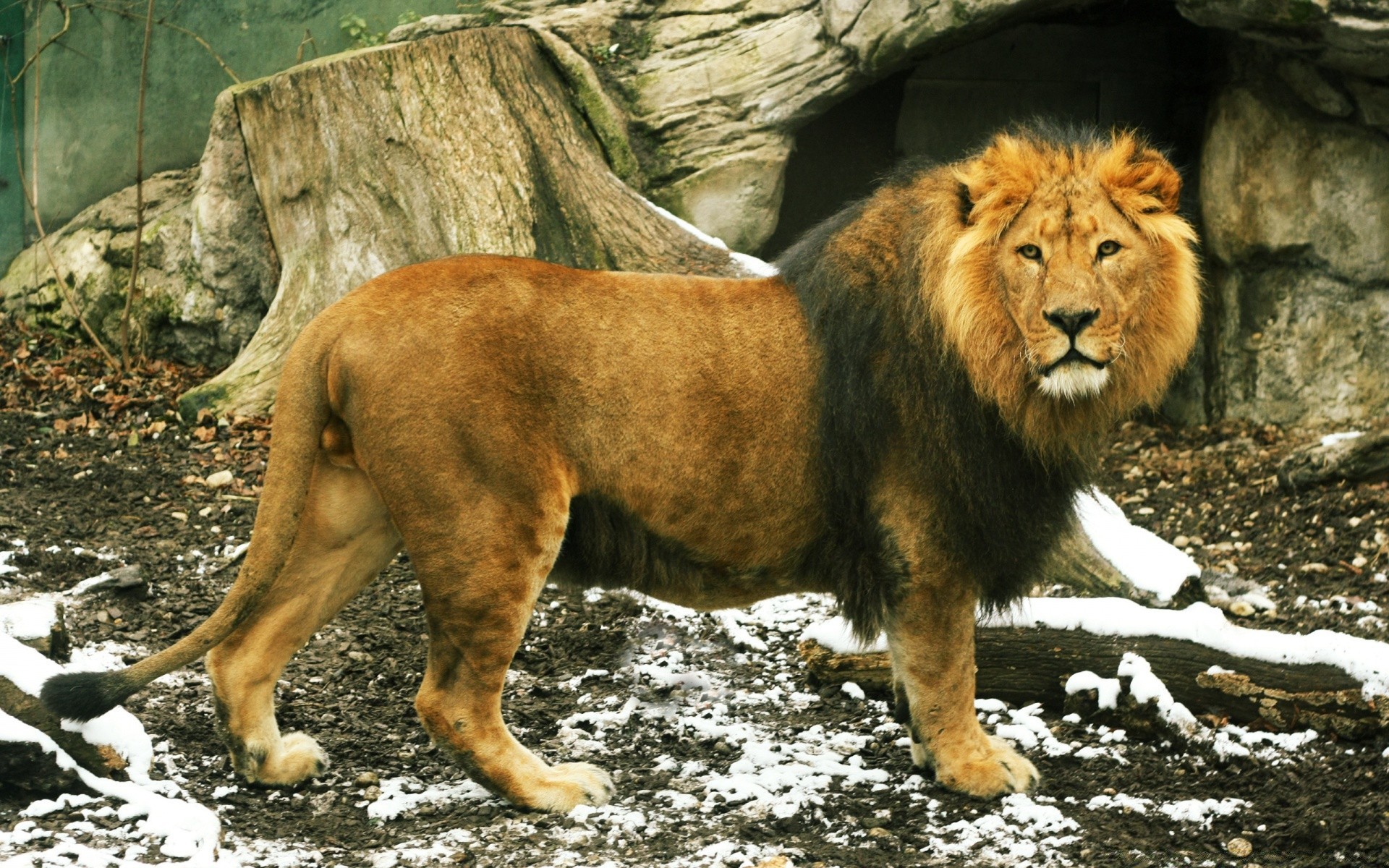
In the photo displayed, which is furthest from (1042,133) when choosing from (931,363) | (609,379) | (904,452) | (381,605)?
A: (381,605)

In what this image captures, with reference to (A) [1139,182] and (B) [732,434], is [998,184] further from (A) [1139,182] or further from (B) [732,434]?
(B) [732,434]

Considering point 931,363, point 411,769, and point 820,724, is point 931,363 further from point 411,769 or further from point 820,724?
point 411,769

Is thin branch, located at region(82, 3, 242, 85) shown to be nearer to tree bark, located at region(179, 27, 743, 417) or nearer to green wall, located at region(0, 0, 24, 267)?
green wall, located at region(0, 0, 24, 267)

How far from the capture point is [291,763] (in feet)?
12.9

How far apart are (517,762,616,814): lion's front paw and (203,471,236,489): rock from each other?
10.4 feet

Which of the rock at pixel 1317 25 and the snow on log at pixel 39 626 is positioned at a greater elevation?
the rock at pixel 1317 25

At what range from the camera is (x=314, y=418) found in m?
3.72

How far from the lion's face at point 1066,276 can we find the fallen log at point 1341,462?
3649 mm

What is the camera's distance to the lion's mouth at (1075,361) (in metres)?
3.47

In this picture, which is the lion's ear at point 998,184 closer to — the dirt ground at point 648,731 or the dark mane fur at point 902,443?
the dark mane fur at point 902,443

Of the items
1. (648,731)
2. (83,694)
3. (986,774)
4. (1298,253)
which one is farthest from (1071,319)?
(1298,253)

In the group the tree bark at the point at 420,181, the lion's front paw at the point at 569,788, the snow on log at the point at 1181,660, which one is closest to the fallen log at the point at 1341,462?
the snow on log at the point at 1181,660

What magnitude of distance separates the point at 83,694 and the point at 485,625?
1.05m

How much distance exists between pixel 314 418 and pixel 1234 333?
635cm
